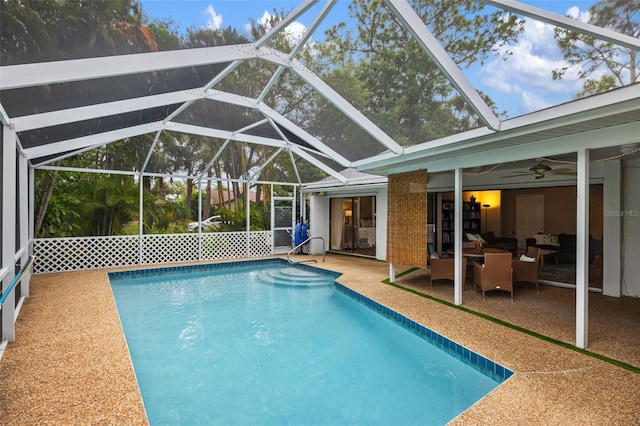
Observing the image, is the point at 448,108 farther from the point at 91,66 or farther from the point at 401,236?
the point at 91,66

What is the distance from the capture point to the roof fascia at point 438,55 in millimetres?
4051

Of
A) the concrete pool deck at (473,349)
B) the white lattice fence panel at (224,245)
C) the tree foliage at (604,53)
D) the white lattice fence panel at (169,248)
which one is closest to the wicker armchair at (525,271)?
the concrete pool deck at (473,349)

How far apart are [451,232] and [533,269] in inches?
184

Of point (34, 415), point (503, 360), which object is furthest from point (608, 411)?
point (34, 415)

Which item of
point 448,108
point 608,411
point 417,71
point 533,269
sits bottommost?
point 608,411

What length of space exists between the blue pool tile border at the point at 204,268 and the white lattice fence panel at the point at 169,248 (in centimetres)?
107

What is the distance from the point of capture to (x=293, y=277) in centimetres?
1006

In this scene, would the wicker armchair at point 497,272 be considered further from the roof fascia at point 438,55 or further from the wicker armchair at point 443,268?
the roof fascia at point 438,55

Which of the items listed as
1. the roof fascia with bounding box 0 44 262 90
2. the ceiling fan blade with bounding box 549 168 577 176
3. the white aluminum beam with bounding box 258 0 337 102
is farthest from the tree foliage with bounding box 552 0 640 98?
the roof fascia with bounding box 0 44 262 90

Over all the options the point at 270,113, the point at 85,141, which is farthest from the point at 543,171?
the point at 85,141

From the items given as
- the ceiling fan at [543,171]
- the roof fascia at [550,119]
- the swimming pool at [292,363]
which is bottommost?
the swimming pool at [292,363]

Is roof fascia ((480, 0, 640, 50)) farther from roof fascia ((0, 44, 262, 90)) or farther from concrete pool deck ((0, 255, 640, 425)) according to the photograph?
roof fascia ((0, 44, 262, 90))

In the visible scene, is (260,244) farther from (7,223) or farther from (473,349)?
(473,349)

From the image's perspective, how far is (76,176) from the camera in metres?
10.8
